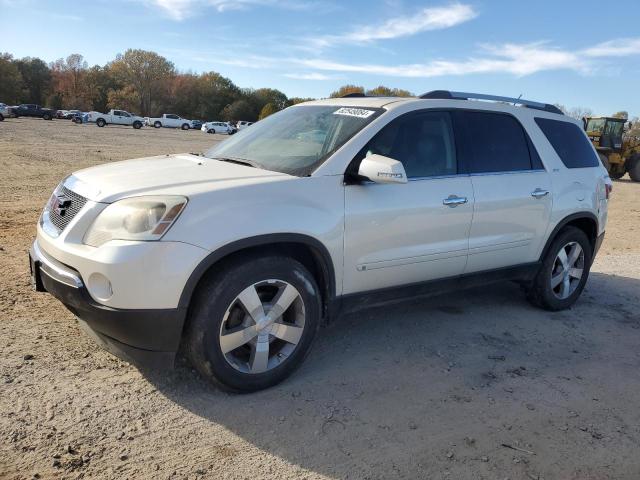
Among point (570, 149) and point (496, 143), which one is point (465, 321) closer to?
point (496, 143)

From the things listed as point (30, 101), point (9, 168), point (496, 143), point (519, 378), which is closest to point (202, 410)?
point (519, 378)

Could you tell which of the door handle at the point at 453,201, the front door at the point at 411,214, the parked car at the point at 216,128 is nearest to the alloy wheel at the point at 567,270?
the front door at the point at 411,214

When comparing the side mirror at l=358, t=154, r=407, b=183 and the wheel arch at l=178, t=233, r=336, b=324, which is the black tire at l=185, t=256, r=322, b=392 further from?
the side mirror at l=358, t=154, r=407, b=183

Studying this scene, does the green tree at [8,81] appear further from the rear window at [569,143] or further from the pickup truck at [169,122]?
the rear window at [569,143]

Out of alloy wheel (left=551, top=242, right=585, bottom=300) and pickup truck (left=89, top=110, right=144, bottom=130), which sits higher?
alloy wheel (left=551, top=242, right=585, bottom=300)

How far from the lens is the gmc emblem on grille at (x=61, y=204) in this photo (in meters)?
3.39

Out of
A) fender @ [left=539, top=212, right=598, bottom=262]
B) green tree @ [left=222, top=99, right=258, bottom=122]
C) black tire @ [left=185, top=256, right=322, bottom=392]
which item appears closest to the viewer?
black tire @ [left=185, top=256, right=322, bottom=392]

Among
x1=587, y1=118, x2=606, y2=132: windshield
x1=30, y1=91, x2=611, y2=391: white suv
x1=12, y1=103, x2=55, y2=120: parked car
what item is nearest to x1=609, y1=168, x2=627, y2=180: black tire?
x1=587, y1=118, x2=606, y2=132: windshield

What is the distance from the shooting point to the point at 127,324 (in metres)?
2.98

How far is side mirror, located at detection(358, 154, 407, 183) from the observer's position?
3430mm

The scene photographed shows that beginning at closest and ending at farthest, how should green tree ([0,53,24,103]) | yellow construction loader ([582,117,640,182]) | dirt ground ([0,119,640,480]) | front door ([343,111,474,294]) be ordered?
dirt ground ([0,119,640,480]), front door ([343,111,474,294]), yellow construction loader ([582,117,640,182]), green tree ([0,53,24,103])

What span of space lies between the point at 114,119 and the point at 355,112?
192ft

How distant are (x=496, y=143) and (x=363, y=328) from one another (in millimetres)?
1903

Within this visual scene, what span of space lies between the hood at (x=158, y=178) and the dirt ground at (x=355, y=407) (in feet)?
3.81
